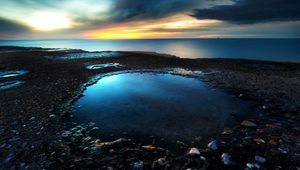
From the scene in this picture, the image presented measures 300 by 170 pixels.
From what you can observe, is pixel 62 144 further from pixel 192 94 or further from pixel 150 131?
pixel 192 94

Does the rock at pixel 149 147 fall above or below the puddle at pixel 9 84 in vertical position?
below

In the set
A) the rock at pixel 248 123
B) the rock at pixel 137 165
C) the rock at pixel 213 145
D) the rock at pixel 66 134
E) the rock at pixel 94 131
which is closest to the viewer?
the rock at pixel 137 165

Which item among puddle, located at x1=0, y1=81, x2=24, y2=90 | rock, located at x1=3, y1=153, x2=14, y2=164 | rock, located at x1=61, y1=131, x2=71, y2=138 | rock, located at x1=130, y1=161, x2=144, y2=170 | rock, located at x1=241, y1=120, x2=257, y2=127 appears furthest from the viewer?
puddle, located at x1=0, y1=81, x2=24, y2=90

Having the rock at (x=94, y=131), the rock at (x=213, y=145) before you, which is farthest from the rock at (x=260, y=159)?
the rock at (x=94, y=131)

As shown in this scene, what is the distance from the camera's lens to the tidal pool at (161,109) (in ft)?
22.3

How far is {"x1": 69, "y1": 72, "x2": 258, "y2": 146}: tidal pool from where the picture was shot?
6801 mm

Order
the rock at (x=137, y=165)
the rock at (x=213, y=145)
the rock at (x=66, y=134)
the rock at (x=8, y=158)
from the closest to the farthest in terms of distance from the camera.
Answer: the rock at (x=137, y=165), the rock at (x=8, y=158), the rock at (x=213, y=145), the rock at (x=66, y=134)

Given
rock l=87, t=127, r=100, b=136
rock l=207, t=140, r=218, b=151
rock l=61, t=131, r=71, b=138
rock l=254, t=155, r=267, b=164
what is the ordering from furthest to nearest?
rock l=87, t=127, r=100, b=136, rock l=61, t=131, r=71, b=138, rock l=207, t=140, r=218, b=151, rock l=254, t=155, r=267, b=164

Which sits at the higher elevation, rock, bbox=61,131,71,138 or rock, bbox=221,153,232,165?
rock, bbox=221,153,232,165

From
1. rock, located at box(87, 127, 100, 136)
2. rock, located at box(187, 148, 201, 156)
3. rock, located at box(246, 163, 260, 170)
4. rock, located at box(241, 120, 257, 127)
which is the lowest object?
rock, located at box(87, 127, 100, 136)

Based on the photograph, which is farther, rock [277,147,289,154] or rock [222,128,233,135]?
rock [222,128,233,135]

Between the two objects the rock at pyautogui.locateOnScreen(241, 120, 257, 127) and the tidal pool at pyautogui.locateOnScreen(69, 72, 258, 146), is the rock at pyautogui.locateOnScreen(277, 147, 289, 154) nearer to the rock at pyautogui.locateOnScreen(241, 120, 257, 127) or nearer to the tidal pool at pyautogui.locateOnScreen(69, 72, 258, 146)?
the rock at pyautogui.locateOnScreen(241, 120, 257, 127)

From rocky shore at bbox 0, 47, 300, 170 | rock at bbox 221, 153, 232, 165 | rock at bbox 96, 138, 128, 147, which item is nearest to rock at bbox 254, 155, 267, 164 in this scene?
rocky shore at bbox 0, 47, 300, 170

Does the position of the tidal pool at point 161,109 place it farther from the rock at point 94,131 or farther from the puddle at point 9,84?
the puddle at point 9,84
